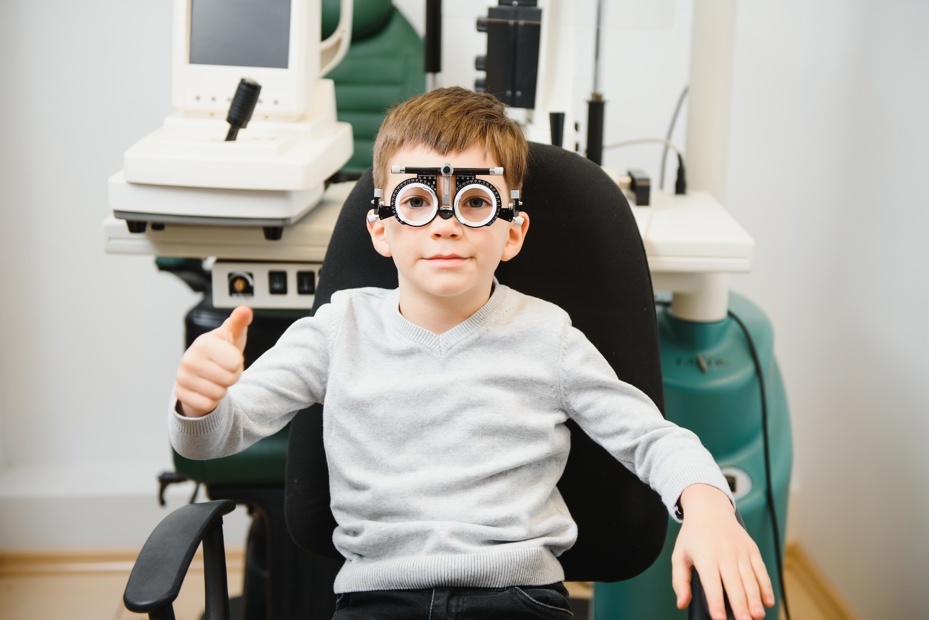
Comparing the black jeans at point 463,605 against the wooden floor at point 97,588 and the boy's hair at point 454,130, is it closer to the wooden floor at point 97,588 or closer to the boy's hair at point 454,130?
the boy's hair at point 454,130

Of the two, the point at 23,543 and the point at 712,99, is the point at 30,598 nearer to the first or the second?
the point at 23,543

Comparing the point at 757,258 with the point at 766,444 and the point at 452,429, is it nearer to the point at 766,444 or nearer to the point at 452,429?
the point at 766,444

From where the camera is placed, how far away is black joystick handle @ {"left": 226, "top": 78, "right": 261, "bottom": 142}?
1.43 metres

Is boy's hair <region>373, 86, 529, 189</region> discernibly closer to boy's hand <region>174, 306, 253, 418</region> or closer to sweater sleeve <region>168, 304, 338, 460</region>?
sweater sleeve <region>168, 304, 338, 460</region>

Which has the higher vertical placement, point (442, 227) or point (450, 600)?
point (442, 227)

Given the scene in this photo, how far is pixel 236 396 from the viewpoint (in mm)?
1046

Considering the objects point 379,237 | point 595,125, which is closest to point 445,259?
point 379,237

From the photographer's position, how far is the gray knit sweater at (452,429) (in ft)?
3.47

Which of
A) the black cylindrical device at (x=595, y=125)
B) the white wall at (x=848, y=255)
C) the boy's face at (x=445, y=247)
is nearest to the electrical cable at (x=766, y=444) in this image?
the white wall at (x=848, y=255)

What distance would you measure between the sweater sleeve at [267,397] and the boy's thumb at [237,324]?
6cm

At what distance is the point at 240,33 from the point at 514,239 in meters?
0.69

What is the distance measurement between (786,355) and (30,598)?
5.98ft

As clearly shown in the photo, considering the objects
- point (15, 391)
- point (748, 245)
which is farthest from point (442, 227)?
point (15, 391)

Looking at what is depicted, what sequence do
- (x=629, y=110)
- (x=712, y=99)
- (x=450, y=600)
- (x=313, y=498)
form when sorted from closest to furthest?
(x=450, y=600), (x=313, y=498), (x=712, y=99), (x=629, y=110)
